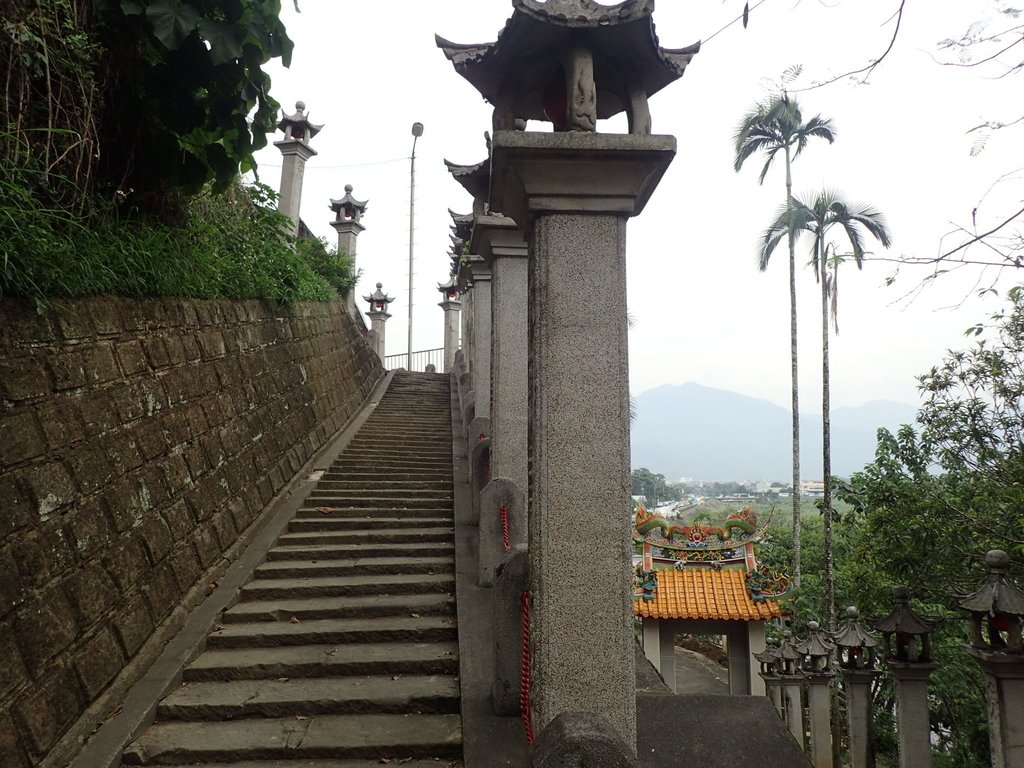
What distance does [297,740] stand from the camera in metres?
3.99

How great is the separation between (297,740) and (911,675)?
3925 millimetres

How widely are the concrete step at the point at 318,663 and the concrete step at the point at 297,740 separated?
0.46m

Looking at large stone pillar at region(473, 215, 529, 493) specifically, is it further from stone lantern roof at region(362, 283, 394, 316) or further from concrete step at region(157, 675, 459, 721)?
stone lantern roof at region(362, 283, 394, 316)

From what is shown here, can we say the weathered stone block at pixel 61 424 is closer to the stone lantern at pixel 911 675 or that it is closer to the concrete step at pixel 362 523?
the concrete step at pixel 362 523

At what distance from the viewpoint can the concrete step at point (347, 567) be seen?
20.0 ft

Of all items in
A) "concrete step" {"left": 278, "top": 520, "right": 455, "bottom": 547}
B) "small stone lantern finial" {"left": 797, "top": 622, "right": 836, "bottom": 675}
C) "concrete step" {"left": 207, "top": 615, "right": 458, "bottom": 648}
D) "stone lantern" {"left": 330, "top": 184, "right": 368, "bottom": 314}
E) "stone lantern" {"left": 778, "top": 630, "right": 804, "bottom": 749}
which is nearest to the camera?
"concrete step" {"left": 207, "top": 615, "right": 458, "bottom": 648}

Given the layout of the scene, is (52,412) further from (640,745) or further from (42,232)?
(640,745)

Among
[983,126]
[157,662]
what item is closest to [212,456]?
[157,662]

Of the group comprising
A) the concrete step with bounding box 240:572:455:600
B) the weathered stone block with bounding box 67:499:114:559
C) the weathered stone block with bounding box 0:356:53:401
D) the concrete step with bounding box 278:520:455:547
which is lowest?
the concrete step with bounding box 240:572:455:600

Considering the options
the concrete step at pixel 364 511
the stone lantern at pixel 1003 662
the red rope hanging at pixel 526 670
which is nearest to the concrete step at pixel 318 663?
the red rope hanging at pixel 526 670

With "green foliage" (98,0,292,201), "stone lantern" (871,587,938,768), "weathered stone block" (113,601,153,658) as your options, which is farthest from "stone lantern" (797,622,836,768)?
"green foliage" (98,0,292,201)

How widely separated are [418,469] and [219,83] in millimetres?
5554

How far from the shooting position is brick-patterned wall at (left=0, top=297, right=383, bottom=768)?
11.6 feet

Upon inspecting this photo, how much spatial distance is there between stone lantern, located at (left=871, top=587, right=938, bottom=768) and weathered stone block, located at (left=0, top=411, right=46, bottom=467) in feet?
17.8
